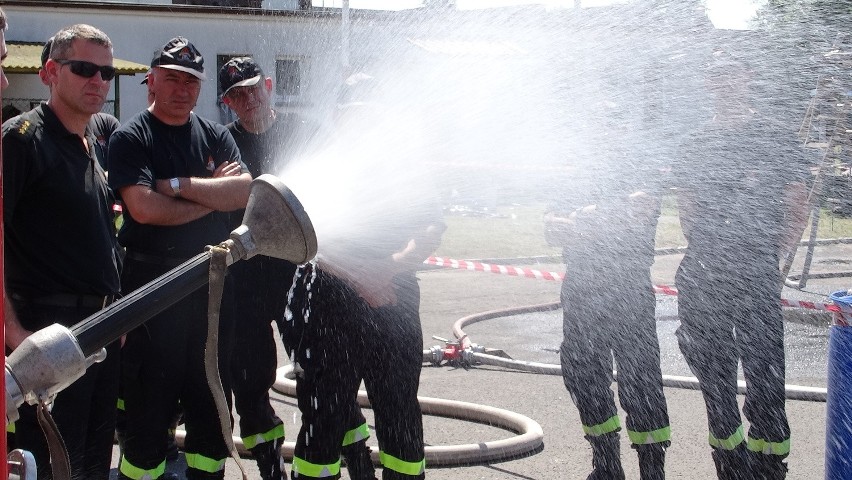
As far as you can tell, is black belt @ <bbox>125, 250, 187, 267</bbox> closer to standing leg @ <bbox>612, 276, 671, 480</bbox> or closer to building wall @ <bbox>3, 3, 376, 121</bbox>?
standing leg @ <bbox>612, 276, 671, 480</bbox>

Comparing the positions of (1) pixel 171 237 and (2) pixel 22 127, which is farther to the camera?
(1) pixel 171 237

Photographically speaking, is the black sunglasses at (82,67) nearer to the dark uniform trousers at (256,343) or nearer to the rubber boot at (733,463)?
the dark uniform trousers at (256,343)

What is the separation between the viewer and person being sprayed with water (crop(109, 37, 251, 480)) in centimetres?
381

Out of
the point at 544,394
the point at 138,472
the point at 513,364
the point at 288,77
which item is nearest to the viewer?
the point at 138,472

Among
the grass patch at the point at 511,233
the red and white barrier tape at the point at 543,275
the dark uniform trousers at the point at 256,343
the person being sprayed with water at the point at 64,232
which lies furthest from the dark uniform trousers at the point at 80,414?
the grass patch at the point at 511,233

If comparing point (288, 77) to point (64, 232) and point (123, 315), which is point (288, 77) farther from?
point (123, 315)

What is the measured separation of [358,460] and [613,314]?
1421 millimetres

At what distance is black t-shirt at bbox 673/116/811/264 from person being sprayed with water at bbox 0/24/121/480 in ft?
8.59

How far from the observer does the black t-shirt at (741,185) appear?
4277 millimetres

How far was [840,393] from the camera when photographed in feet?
11.7

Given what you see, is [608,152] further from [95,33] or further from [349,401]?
[95,33]

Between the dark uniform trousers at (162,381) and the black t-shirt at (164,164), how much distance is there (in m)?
0.11

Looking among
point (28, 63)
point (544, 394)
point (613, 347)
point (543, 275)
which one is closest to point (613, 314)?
point (613, 347)

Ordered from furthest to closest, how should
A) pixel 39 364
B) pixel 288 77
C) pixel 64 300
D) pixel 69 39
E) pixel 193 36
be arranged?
pixel 193 36, pixel 288 77, pixel 69 39, pixel 64 300, pixel 39 364
